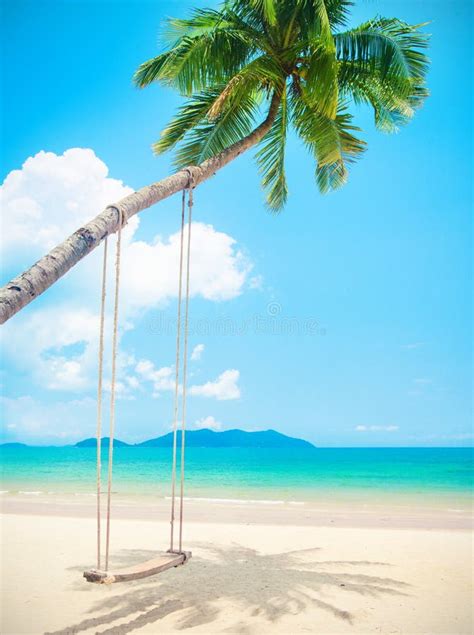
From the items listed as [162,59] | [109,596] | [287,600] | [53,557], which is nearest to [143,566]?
[109,596]

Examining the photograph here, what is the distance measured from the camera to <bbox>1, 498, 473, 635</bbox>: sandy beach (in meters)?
3.88

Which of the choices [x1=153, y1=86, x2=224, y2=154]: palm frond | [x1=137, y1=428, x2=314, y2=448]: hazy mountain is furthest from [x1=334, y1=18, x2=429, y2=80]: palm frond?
[x1=137, y1=428, x2=314, y2=448]: hazy mountain

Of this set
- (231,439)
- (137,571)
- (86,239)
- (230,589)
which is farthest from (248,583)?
(231,439)

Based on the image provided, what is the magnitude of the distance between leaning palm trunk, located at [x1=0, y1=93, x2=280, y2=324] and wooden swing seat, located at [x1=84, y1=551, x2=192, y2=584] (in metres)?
1.93

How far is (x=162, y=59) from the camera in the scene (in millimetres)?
5695

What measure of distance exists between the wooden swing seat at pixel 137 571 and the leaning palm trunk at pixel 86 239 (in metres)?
1.93

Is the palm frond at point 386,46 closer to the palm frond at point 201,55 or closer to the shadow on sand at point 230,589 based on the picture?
the palm frond at point 201,55

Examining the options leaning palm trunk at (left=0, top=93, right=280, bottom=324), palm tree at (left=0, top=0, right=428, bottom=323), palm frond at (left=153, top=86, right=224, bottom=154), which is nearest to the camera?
leaning palm trunk at (left=0, top=93, right=280, bottom=324)

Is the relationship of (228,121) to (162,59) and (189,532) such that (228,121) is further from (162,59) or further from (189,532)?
(189,532)

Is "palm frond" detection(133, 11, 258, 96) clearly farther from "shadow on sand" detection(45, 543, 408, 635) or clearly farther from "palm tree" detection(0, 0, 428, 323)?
"shadow on sand" detection(45, 543, 408, 635)

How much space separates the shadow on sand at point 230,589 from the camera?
12.8 ft

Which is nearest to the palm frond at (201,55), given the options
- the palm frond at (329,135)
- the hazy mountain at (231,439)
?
the palm frond at (329,135)

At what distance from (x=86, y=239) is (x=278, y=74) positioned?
10.4 ft

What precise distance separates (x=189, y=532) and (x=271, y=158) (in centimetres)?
496
